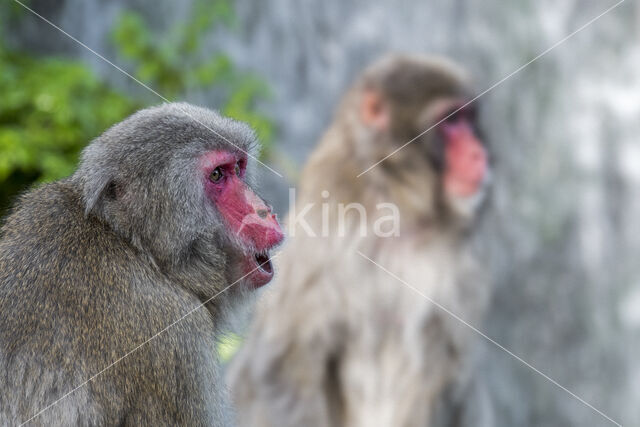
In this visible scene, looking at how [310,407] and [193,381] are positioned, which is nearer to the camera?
[193,381]

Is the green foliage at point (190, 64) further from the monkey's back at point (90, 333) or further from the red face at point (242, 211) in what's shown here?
the monkey's back at point (90, 333)

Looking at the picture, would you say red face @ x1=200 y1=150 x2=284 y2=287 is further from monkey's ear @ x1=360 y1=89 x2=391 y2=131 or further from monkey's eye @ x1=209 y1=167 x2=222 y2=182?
monkey's ear @ x1=360 y1=89 x2=391 y2=131

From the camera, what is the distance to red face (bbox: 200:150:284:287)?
7.07 feet

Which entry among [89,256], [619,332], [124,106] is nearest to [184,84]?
[124,106]

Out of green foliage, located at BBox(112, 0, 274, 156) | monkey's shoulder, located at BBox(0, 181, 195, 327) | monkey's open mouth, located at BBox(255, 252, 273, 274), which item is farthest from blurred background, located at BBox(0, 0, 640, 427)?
monkey's shoulder, located at BBox(0, 181, 195, 327)

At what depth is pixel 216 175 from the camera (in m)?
2.19

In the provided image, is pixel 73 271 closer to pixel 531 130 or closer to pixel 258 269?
pixel 258 269

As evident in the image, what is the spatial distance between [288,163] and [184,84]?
0.83 meters

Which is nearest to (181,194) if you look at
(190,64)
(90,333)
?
(90,333)

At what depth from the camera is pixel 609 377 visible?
5516 millimetres

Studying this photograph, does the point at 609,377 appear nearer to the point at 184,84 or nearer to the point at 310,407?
the point at 310,407

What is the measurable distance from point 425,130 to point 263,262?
6.03ft

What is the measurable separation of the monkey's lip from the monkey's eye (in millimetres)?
213

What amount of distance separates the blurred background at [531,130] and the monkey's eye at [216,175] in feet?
9.97
